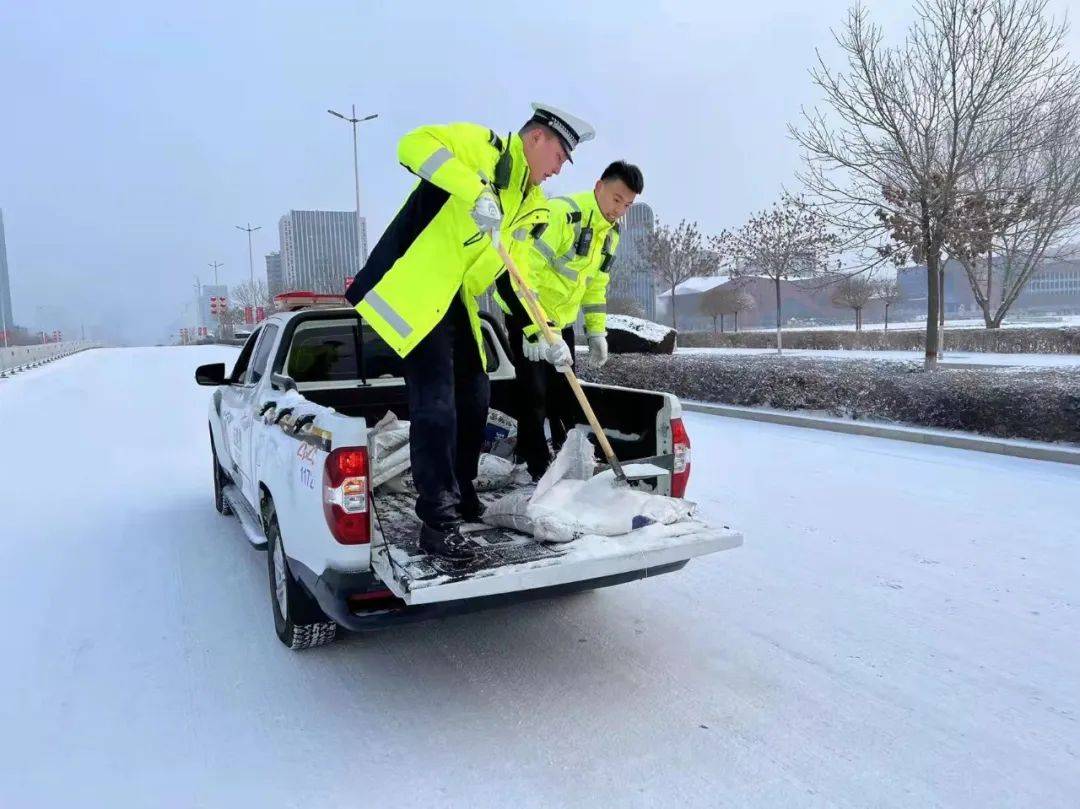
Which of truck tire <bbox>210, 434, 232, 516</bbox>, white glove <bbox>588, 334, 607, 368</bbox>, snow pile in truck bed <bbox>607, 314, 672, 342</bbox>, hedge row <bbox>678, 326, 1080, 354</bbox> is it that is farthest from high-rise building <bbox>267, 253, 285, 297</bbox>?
white glove <bbox>588, 334, 607, 368</bbox>

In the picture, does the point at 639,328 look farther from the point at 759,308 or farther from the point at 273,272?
the point at 273,272

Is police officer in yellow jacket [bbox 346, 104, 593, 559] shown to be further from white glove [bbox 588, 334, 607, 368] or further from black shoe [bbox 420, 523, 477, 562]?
white glove [bbox 588, 334, 607, 368]

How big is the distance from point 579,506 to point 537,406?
1118mm

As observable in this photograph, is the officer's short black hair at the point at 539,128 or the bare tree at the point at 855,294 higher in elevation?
the bare tree at the point at 855,294

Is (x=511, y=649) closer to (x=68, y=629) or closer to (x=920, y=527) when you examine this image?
(x=68, y=629)

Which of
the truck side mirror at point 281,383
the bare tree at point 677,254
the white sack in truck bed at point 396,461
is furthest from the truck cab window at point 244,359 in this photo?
the bare tree at point 677,254

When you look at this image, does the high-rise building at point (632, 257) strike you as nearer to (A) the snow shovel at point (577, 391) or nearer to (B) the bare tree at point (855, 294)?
(B) the bare tree at point (855, 294)

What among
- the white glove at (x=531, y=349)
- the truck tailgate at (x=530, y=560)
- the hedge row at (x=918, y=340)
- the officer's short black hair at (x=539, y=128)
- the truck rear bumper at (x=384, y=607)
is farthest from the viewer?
the hedge row at (x=918, y=340)

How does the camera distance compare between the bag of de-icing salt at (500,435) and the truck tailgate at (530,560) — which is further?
the bag of de-icing salt at (500,435)

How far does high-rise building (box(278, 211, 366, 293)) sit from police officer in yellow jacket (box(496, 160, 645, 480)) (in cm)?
4619

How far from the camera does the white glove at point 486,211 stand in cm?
309

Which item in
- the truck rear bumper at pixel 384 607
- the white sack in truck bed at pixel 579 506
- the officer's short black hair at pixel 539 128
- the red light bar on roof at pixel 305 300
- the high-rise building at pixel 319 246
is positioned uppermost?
the high-rise building at pixel 319 246

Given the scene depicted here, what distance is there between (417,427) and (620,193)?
1974 millimetres

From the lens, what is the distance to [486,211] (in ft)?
10.1
